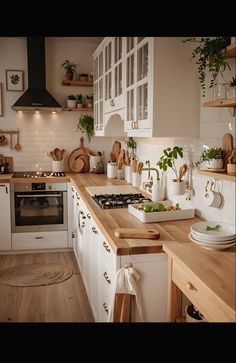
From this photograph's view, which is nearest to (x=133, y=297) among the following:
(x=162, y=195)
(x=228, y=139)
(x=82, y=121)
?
(x=228, y=139)

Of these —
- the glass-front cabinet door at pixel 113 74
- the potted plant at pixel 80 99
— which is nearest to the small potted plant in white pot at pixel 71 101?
the potted plant at pixel 80 99

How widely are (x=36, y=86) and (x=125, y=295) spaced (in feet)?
11.5

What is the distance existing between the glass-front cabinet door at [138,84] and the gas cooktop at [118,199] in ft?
1.71

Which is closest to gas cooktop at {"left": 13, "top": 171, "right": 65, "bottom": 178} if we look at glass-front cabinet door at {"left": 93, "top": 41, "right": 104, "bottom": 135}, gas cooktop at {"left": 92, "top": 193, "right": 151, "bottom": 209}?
glass-front cabinet door at {"left": 93, "top": 41, "right": 104, "bottom": 135}

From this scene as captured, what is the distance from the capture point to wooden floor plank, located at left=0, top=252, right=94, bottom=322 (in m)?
2.98

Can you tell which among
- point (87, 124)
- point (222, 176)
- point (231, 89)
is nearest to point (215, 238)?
point (222, 176)

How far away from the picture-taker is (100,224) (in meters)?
2.35

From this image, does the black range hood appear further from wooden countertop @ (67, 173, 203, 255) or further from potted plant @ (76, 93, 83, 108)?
wooden countertop @ (67, 173, 203, 255)

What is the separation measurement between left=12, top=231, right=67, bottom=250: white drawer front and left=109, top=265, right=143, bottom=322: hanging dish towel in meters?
2.66

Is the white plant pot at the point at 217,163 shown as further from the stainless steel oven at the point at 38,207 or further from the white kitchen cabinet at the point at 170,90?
the stainless steel oven at the point at 38,207

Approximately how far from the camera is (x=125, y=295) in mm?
1869

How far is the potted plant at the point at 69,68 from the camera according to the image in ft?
15.8

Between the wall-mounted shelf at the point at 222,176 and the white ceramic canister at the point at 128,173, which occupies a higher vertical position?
the wall-mounted shelf at the point at 222,176
